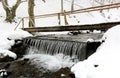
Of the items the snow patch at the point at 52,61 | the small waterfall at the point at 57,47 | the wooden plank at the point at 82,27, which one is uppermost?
the wooden plank at the point at 82,27

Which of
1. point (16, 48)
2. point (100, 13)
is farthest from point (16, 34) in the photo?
point (100, 13)

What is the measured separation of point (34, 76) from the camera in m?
10.9

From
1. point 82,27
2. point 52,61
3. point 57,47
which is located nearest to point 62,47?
point 57,47

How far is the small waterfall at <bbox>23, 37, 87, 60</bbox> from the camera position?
12037mm

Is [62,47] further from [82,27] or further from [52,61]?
[82,27]

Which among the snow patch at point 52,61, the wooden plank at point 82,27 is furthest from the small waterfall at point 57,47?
the wooden plank at point 82,27

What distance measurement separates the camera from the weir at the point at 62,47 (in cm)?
1172

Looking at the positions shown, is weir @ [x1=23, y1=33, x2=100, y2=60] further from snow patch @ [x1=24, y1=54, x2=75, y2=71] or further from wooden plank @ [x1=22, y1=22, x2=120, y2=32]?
wooden plank @ [x1=22, y1=22, x2=120, y2=32]

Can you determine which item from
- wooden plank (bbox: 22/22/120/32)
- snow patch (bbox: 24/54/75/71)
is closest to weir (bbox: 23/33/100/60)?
snow patch (bbox: 24/54/75/71)

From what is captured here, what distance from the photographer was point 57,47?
13547mm

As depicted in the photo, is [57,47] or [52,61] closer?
[52,61]

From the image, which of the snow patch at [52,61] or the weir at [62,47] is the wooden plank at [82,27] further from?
the snow patch at [52,61]

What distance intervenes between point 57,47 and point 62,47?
1.29 ft

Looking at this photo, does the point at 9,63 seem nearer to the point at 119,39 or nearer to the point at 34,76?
the point at 34,76
